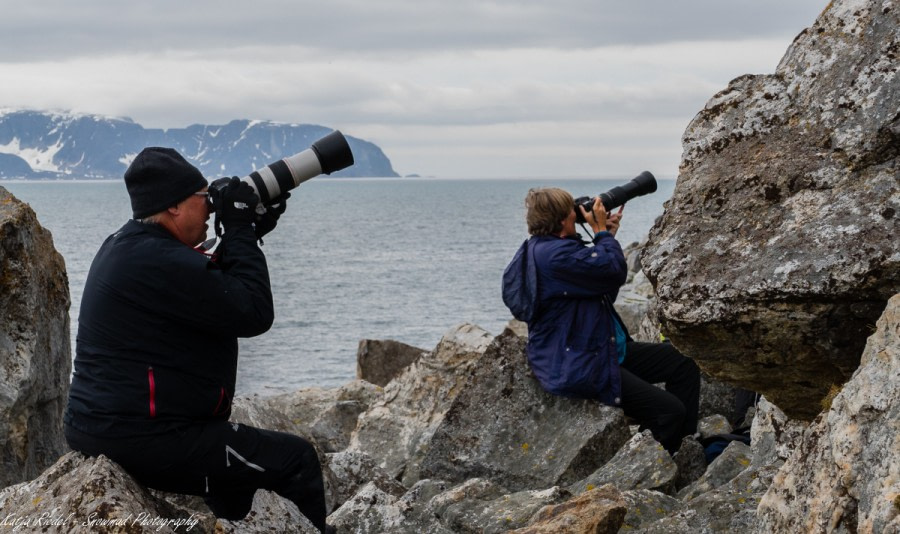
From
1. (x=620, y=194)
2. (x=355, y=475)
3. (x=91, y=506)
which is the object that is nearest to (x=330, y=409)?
(x=355, y=475)

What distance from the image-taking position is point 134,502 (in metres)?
5.06

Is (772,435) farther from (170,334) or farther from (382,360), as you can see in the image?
(382,360)

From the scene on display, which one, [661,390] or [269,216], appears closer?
[269,216]

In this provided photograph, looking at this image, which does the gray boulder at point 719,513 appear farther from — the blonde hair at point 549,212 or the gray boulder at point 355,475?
the blonde hair at point 549,212

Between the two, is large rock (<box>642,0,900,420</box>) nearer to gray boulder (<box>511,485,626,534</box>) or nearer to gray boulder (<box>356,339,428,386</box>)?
gray boulder (<box>511,485,626,534</box>)

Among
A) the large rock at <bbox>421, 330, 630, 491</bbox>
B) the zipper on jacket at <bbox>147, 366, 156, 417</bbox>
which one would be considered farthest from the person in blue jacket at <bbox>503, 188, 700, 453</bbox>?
the zipper on jacket at <bbox>147, 366, 156, 417</bbox>

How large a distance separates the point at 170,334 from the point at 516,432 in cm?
429

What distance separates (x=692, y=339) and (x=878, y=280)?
1024 millimetres

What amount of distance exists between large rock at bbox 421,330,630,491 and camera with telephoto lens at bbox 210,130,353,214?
3.35 meters

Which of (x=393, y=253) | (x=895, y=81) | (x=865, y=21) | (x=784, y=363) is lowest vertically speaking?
(x=393, y=253)

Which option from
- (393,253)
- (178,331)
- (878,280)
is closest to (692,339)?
(878,280)

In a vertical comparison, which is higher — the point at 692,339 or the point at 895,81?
the point at 895,81

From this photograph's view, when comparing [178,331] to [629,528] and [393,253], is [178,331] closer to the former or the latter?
[629,528]

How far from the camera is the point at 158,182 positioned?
5.30 metres
